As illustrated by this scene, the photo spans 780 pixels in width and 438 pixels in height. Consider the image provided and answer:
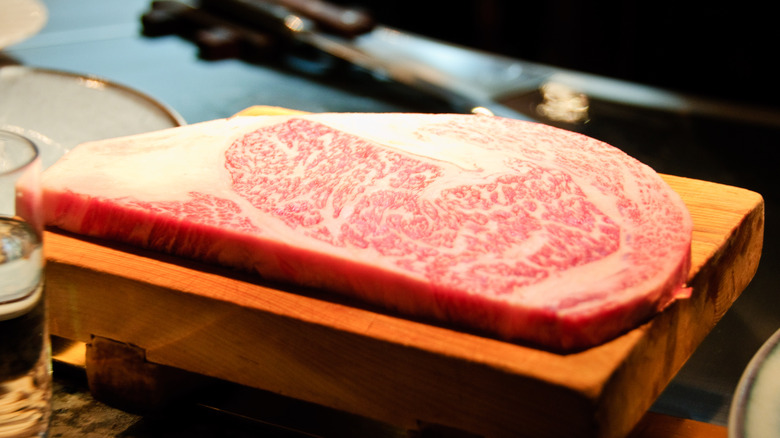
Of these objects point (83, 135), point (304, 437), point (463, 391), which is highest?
point (463, 391)

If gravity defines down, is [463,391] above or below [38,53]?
above

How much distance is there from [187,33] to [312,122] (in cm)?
206

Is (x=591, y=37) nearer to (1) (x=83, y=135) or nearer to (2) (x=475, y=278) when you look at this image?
(1) (x=83, y=135)

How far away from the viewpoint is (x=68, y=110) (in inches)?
85.9

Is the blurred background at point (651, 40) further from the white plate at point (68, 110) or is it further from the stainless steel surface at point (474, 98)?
the white plate at point (68, 110)

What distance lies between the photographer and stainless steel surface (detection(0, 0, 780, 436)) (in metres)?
1.66

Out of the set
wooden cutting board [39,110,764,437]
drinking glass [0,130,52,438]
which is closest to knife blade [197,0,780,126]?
wooden cutting board [39,110,764,437]

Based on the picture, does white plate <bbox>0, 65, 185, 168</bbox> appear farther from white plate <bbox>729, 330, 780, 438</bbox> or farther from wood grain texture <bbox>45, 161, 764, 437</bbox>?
white plate <bbox>729, 330, 780, 438</bbox>

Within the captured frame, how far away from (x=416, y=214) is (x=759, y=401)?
60cm

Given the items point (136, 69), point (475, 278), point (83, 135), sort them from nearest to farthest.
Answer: point (475, 278)
point (83, 135)
point (136, 69)

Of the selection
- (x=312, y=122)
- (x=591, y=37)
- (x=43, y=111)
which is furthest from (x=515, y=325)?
(x=591, y=37)

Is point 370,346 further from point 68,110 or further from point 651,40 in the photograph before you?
point 651,40

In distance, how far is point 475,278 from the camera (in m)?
1.14

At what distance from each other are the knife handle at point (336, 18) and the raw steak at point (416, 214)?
129 cm
